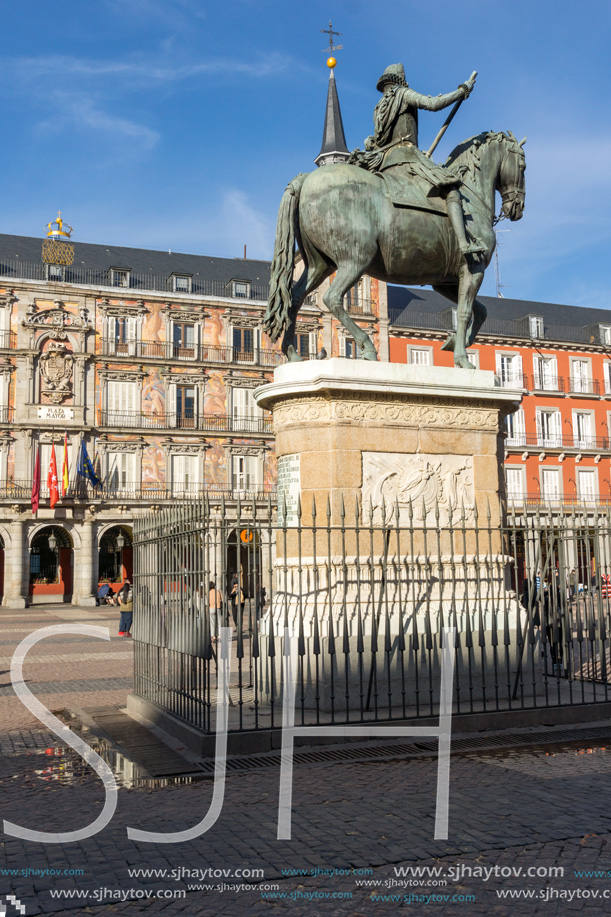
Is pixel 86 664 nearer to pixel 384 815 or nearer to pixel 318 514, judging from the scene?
pixel 318 514

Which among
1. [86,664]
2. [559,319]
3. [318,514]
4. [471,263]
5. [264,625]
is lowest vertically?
[86,664]

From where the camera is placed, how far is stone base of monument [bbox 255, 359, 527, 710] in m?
7.61

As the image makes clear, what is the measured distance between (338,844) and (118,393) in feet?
124

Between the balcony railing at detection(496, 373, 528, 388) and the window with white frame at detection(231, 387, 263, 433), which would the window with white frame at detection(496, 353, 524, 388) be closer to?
the balcony railing at detection(496, 373, 528, 388)

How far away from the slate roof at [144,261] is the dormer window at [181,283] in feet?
1.48

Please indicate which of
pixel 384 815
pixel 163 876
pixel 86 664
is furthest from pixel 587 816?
pixel 86 664

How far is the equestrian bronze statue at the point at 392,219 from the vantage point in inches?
330

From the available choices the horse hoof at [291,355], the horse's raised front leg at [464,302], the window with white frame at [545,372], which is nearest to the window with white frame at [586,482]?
the window with white frame at [545,372]

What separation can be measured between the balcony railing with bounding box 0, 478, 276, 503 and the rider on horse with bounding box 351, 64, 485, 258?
96.2 feet

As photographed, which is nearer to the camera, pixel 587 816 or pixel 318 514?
pixel 587 816

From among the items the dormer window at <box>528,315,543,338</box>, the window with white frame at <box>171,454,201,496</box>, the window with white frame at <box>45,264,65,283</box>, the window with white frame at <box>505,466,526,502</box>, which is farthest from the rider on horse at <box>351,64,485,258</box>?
the dormer window at <box>528,315,543,338</box>

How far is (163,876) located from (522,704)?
4421 millimetres

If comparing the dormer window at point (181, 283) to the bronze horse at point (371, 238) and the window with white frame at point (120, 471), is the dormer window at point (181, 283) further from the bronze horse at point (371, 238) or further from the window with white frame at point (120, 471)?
the bronze horse at point (371, 238)

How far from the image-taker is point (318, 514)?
316 inches
